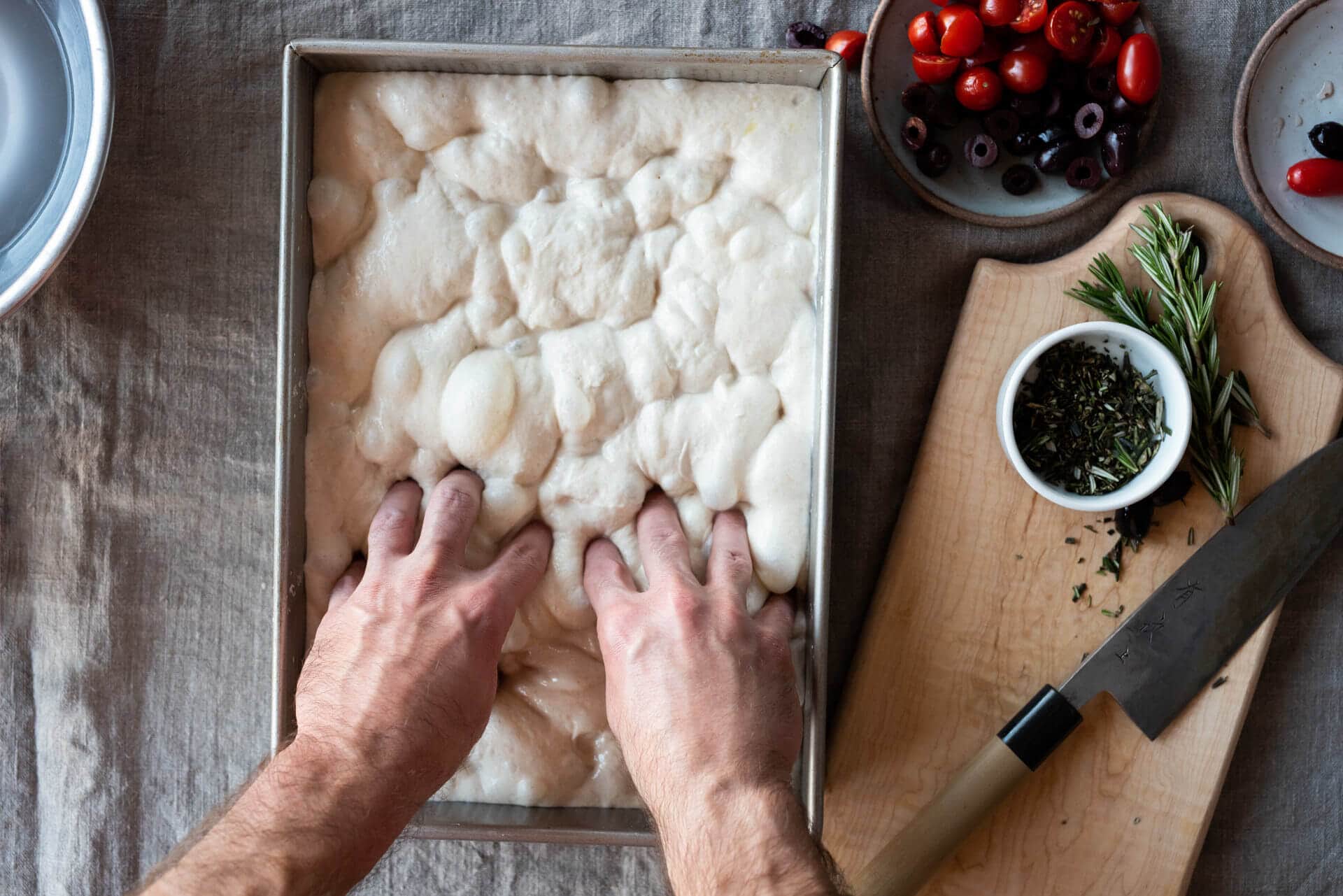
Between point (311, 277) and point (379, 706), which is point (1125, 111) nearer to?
point (311, 277)

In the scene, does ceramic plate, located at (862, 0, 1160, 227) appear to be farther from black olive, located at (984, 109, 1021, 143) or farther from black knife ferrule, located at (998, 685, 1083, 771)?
black knife ferrule, located at (998, 685, 1083, 771)

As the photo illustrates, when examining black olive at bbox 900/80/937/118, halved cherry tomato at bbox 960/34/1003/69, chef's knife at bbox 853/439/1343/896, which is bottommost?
chef's knife at bbox 853/439/1343/896

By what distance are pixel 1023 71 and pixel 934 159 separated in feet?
0.45

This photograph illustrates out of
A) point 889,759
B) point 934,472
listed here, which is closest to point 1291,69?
point 934,472

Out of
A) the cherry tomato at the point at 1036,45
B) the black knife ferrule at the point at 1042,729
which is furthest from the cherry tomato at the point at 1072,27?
the black knife ferrule at the point at 1042,729

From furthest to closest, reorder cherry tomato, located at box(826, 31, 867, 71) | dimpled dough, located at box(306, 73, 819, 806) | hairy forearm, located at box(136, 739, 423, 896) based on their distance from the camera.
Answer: cherry tomato, located at box(826, 31, 867, 71) → dimpled dough, located at box(306, 73, 819, 806) → hairy forearm, located at box(136, 739, 423, 896)

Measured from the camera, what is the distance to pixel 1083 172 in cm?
109

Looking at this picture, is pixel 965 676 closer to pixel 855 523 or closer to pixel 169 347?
pixel 855 523

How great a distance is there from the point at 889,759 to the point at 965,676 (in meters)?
0.13

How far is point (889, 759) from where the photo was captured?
1126 mm

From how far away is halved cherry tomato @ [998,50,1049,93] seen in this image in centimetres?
107

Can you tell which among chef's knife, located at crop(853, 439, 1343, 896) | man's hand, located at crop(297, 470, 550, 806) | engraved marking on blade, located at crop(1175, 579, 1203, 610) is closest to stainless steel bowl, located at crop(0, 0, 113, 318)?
man's hand, located at crop(297, 470, 550, 806)

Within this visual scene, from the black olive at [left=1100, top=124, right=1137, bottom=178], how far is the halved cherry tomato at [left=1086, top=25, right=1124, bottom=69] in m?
0.08

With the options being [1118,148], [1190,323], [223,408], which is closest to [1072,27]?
[1118,148]
